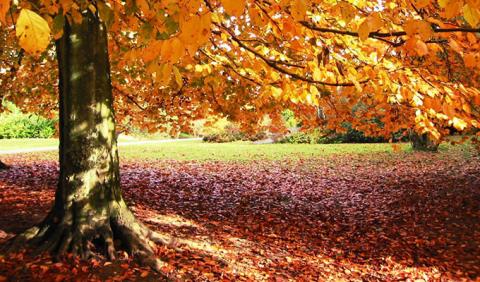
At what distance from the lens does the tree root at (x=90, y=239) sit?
4.77 m

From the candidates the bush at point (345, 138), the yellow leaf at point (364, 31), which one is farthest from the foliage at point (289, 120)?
the yellow leaf at point (364, 31)

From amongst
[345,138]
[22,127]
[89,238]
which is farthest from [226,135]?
[89,238]

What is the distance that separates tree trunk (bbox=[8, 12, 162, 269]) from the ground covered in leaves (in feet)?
0.99

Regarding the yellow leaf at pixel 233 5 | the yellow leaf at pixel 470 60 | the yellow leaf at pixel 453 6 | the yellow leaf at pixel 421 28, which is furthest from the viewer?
the yellow leaf at pixel 470 60

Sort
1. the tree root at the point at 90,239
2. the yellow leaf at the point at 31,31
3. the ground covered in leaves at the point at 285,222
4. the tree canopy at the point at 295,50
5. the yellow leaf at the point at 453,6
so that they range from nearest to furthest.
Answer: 1. the yellow leaf at the point at 31,31
2. the yellow leaf at the point at 453,6
3. the tree canopy at the point at 295,50
4. the tree root at the point at 90,239
5. the ground covered in leaves at the point at 285,222

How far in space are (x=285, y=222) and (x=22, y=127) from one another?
28.4 meters

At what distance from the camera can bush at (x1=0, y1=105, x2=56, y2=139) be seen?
30.1m

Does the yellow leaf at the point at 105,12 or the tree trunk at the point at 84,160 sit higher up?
the yellow leaf at the point at 105,12

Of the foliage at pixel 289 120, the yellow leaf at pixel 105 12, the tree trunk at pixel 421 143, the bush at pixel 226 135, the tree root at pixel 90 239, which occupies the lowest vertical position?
the tree root at pixel 90 239

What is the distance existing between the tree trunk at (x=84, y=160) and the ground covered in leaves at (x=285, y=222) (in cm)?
30

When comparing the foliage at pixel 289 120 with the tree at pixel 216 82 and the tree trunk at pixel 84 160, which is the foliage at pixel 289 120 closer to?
the tree at pixel 216 82

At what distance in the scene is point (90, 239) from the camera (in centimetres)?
488

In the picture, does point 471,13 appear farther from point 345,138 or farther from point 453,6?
point 345,138

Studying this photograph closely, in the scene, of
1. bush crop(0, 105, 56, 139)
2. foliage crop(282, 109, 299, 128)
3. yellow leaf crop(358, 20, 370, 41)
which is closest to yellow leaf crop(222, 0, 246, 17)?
yellow leaf crop(358, 20, 370, 41)
